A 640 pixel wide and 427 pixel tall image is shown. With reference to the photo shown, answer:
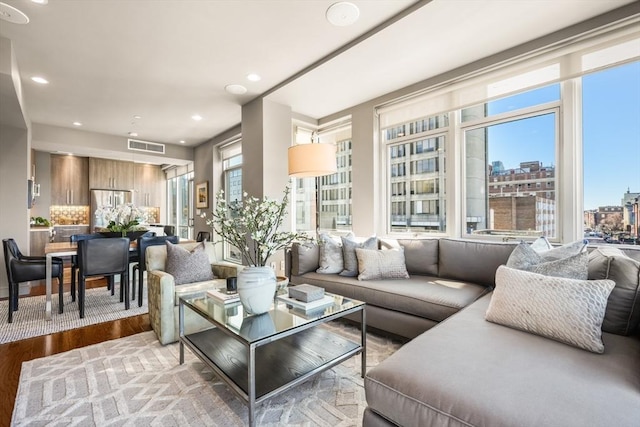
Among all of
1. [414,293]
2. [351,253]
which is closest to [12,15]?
[351,253]

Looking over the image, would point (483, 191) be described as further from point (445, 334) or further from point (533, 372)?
point (533, 372)

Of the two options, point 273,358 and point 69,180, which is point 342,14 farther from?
point 69,180

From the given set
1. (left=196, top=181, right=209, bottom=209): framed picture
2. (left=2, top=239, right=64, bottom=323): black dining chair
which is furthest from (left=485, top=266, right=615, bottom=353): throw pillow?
(left=196, top=181, right=209, bottom=209): framed picture

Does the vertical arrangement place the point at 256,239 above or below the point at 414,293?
above

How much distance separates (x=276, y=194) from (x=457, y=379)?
3.41m

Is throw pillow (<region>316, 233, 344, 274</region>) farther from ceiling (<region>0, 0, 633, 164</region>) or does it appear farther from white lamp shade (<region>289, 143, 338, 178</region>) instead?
ceiling (<region>0, 0, 633, 164</region>)

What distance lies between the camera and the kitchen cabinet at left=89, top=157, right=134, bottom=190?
7545mm

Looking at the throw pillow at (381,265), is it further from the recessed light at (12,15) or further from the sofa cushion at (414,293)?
the recessed light at (12,15)

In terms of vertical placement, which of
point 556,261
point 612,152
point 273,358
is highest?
point 612,152

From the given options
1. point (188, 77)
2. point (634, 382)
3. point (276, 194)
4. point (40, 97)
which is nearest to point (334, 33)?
point (188, 77)

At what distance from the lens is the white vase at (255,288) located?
5.99 feet

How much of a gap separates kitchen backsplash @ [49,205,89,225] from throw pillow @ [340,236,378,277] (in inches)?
298

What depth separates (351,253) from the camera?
3.11 metres

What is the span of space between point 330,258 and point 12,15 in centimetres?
342
